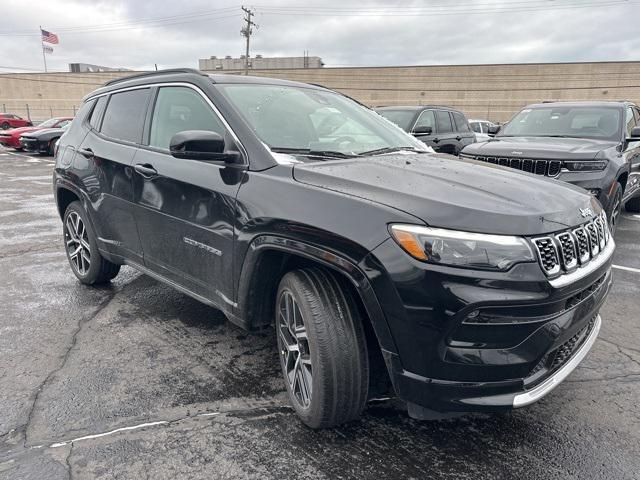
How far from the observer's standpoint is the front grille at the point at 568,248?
6.47 feet

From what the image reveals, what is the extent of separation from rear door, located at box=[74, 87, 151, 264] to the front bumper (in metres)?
2.30

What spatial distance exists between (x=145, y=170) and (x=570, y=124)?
6.07 m

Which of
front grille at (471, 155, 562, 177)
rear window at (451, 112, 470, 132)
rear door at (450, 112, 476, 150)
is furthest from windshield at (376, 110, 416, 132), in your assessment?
front grille at (471, 155, 562, 177)

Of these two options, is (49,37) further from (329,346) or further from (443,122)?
(329,346)

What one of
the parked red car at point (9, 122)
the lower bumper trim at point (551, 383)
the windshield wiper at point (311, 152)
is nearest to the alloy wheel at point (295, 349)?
the windshield wiper at point (311, 152)

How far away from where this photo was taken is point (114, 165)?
3.67m

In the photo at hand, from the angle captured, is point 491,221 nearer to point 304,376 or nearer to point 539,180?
point 539,180

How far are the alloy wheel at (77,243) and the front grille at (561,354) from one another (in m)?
3.81

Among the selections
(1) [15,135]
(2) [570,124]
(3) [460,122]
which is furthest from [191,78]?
(1) [15,135]

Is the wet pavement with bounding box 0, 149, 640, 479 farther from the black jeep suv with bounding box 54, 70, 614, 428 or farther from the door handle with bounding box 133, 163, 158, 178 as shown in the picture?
the door handle with bounding box 133, 163, 158, 178

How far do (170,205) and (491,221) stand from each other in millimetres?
2009

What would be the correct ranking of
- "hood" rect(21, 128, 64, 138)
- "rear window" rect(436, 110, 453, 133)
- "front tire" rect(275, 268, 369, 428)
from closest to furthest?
1. "front tire" rect(275, 268, 369, 428)
2. "rear window" rect(436, 110, 453, 133)
3. "hood" rect(21, 128, 64, 138)

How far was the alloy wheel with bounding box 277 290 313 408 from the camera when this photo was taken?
2420 millimetres

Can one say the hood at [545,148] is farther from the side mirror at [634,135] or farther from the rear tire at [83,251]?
the rear tire at [83,251]
